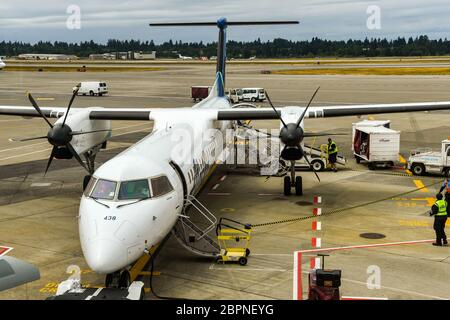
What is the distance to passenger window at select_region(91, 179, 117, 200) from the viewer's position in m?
14.0

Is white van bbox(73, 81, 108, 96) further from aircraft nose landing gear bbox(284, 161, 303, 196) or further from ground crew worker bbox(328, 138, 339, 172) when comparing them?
aircraft nose landing gear bbox(284, 161, 303, 196)

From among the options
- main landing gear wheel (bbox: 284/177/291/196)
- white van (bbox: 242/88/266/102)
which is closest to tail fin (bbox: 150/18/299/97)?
main landing gear wheel (bbox: 284/177/291/196)

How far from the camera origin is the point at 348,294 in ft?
46.3

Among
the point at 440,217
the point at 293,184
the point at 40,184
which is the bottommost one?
the point at 40,184

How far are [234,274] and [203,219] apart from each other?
5815 mm

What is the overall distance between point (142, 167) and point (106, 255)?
3.11 m

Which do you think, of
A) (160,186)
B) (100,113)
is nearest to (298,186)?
(100,113)

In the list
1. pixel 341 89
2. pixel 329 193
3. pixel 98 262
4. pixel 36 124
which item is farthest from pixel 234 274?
pixel 341 89

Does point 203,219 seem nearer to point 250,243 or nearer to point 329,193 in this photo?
point 250,243

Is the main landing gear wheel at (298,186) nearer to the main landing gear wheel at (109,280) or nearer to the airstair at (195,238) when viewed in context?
the airstair at (195,238)

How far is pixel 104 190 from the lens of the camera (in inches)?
559

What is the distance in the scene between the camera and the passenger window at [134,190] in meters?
14.1

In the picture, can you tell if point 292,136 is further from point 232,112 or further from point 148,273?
point 148,273

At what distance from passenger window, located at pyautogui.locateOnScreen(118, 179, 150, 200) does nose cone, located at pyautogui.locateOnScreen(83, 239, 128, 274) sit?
1509mm
